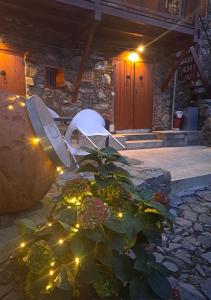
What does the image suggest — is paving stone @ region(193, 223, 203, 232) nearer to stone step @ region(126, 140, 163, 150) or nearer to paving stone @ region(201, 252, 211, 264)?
paving stone @ region(201, 252, 211, 264)

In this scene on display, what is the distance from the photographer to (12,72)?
17.1 ft

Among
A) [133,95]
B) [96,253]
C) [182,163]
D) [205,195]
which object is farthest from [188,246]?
[133,95]

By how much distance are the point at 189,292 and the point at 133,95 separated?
601cm

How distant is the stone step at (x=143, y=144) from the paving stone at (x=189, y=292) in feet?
14.9

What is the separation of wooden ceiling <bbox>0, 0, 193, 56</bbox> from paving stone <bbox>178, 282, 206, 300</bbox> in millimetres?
4777

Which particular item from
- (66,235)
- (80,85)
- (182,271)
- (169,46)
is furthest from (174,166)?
(169,46)

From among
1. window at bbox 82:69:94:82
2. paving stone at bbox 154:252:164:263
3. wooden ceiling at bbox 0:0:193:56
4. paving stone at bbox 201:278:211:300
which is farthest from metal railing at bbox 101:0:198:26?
paving stone at bbox 201:278:211:300

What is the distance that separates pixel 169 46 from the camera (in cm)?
695

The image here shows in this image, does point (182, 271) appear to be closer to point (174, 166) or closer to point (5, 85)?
point (174, 166)

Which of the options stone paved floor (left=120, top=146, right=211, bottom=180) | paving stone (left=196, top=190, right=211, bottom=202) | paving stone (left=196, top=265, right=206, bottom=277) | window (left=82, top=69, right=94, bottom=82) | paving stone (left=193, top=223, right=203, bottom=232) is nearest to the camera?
paving stone (left=196, top=265, right=206, bottom=277)

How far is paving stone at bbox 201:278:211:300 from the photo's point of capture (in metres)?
1.76

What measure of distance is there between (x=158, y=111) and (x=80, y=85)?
9.14ft

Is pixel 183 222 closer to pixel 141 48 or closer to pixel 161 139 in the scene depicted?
pixel 161 139

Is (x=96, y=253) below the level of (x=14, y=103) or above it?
below
